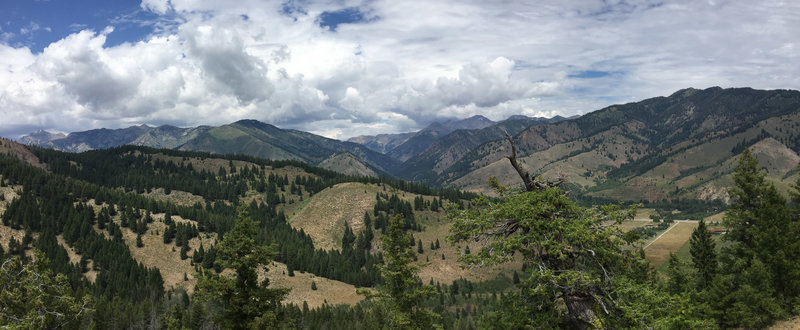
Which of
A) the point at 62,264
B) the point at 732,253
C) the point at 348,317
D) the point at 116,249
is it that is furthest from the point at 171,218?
the point at 732,253

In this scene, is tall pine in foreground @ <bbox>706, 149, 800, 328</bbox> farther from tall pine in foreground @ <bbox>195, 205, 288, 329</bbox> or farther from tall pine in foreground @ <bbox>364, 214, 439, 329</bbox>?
tall pine in foreground @ <bbox>195, 205, 288, 329</bbox>

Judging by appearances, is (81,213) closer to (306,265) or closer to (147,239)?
(147,239)

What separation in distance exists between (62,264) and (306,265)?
301ft

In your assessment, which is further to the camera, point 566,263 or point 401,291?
point 401,291

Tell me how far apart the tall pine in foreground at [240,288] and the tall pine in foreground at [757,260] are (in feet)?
151

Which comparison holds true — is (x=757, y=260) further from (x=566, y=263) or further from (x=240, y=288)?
(x=240, y=288)

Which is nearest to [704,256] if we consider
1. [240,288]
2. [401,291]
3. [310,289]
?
[401,291]

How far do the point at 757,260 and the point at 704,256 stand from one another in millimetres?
16920

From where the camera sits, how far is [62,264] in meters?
152

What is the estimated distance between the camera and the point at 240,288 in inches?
1107

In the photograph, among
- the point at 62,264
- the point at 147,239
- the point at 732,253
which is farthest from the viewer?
the point at 147,239

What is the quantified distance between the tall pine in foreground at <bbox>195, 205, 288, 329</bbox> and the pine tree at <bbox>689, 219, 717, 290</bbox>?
5605 cm

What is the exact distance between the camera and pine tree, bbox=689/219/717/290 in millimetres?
54062

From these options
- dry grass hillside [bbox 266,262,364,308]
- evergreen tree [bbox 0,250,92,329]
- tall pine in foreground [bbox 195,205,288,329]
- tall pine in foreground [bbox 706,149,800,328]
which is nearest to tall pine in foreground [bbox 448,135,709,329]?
tall pine in foreground [bbox 195,205,288,329]
